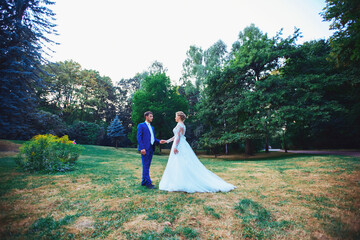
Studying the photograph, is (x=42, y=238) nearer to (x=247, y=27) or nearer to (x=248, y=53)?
(x=248, y=53)

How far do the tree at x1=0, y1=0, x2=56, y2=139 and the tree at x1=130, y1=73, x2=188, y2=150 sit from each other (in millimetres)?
11347

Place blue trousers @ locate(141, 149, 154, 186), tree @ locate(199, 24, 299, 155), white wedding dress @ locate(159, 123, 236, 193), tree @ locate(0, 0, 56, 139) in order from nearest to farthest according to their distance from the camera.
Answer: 1. white wedding dress @ locate(159, 123, 236, 193)
2. blue trousers @ locate(141, 149, 154, 186)
3. tree @ locate(0, 0, 56, 139)
4. tree @ locate(199, 24, 299, 155)

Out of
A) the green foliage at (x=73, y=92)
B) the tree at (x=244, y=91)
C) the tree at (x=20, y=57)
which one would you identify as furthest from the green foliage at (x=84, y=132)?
the tree at (x=244, y=91)

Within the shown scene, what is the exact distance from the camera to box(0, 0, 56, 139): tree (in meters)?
11.5

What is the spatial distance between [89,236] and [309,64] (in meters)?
21.0

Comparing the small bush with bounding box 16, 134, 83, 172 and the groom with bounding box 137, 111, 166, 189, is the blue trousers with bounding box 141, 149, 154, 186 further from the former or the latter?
the small bush with bounding box 16, 134, 83, 172

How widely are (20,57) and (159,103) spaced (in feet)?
48.5

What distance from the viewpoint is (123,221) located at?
2584 millimetres

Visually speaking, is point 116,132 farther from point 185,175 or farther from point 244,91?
point 185,175

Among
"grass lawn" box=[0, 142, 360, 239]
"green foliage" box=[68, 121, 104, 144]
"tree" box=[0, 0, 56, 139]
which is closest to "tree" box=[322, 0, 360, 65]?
"grass lawn" box=[0, 142, 360, 239]

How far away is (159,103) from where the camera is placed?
2311cm

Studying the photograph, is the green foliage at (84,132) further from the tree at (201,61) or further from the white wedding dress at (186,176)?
the white wedding dress at (186,176)

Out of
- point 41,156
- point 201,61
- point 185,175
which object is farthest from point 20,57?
point 201,61

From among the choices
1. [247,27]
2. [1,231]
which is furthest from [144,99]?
[1,231]
